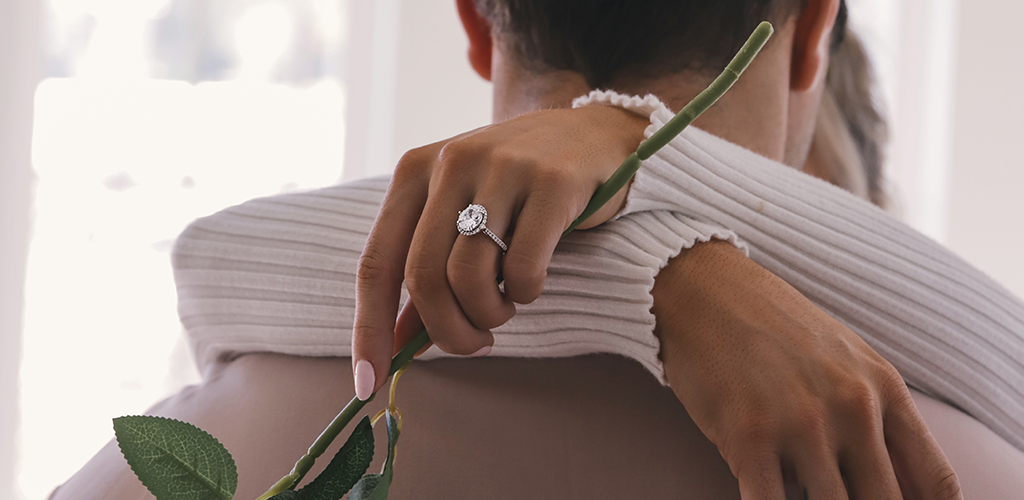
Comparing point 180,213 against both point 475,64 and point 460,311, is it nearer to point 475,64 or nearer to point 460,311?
point 475,64

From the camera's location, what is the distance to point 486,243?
286mm

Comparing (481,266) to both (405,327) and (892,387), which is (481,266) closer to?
(405,327)

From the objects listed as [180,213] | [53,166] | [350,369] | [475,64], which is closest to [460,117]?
[180,213]

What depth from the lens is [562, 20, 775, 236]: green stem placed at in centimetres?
26

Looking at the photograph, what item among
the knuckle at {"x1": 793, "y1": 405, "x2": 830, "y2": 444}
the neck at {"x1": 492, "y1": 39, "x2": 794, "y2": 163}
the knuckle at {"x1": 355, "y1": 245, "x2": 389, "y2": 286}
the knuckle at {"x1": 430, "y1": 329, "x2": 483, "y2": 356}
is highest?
the neck at {"x1": 492, "y1": 39, "x2": 794, "y2": 163}

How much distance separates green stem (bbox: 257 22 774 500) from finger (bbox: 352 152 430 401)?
0.01m

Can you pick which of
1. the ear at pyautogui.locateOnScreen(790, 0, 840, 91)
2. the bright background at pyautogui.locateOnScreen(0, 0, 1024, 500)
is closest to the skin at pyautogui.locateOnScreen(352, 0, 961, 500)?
the ear at pyautogui.locateOnScreen(790, 0, 840, 91)

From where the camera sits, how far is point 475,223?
29 centimetres

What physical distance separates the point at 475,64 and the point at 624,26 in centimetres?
21

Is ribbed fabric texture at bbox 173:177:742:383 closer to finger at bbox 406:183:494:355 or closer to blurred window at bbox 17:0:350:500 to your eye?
finger at bbox 406:183:494:355

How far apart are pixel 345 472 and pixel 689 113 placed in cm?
21

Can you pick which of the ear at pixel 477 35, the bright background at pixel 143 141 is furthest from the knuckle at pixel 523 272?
the bright background at pixel 143 141

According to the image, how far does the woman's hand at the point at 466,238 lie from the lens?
11.4 inches

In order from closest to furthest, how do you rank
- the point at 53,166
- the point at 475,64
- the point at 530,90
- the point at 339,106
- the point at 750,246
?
the point at 750,246 < the point at 530,90 < the point at 475,64 < the point at 53,166 < the point at 339,106
